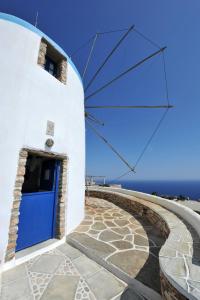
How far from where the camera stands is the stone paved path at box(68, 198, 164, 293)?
377 cm

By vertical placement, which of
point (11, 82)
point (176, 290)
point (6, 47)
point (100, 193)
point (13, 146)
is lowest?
point (176, 290)

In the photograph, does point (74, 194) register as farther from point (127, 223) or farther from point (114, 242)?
point (127, 223)

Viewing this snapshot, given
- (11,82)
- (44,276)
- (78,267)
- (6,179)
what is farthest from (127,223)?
(11,82)

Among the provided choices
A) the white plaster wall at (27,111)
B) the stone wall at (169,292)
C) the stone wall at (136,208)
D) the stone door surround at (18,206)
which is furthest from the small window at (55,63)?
the stone wall at (136,208)

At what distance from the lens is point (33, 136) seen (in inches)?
184

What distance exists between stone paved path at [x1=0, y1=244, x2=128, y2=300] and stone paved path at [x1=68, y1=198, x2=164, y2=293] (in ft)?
1.11

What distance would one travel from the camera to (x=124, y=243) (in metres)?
5.11

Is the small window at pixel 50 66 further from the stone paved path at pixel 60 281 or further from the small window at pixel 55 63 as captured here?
the stone paved path at pixel 60 281

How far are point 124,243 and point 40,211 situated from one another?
2886 mm

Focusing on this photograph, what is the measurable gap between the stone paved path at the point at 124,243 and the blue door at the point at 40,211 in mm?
981

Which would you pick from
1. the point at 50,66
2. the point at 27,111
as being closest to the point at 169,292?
the point at 27,111

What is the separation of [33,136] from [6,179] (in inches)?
54.7

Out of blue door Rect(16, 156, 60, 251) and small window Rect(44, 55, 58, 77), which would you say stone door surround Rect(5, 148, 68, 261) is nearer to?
blue door Rect(16, 156, 60, 251)

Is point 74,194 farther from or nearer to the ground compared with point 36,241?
farther from the ground
